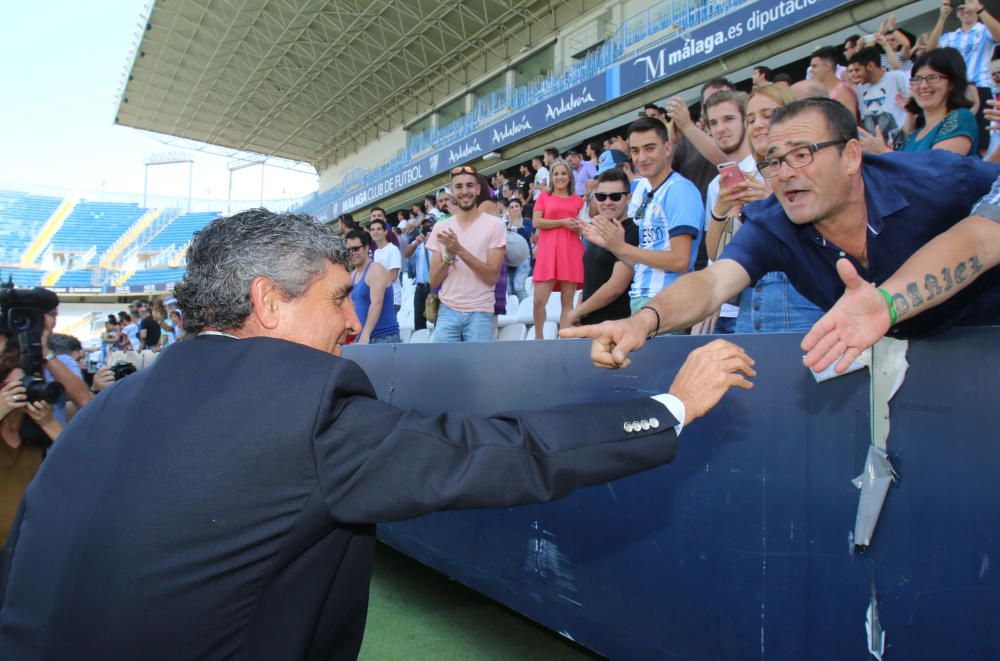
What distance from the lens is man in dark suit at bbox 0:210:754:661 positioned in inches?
44.1

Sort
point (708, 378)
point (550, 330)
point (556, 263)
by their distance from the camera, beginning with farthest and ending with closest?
point (550, 330)
point (556, 263)
point (708, 378)

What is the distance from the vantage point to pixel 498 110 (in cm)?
2000

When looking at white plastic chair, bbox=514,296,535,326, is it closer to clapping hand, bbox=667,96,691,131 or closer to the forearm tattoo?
clapping hand, bbox=667,96,691,131

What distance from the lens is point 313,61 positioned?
27.3m

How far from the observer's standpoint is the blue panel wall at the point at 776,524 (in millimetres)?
1376

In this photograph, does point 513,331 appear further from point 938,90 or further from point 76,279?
point 76,279

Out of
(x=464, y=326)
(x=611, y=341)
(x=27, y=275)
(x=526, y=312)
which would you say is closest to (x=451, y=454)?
(x=611, y=341)

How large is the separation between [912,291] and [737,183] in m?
1.76

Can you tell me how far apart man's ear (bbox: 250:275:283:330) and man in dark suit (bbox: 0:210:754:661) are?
4.9 inches

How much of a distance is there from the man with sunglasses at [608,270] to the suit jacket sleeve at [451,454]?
229 centimetres

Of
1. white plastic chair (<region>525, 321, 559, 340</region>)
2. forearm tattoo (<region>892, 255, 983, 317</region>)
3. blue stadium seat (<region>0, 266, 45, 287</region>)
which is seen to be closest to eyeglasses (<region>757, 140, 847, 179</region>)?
forearm tattoo (<region>892, 255, 983, 317</region>)

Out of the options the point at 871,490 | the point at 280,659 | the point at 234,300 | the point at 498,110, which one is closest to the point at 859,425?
the point at 871,490

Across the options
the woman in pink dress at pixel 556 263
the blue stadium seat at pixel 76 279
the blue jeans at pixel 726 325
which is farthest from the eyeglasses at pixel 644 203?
the blue stadium seat at pixel 76 279

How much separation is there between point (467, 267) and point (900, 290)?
323cm
